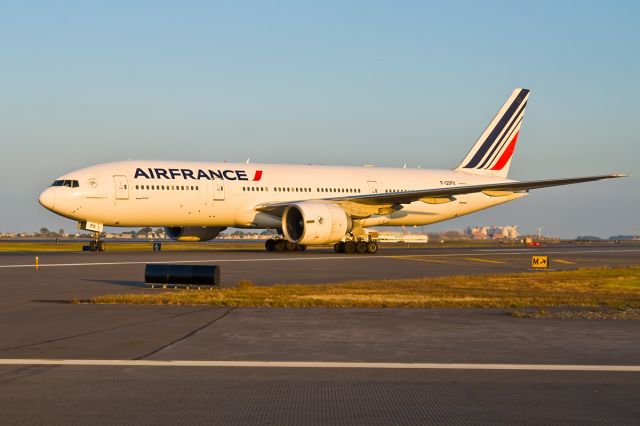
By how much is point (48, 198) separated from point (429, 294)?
24.3 meters

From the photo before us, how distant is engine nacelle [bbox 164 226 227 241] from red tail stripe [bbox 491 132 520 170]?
65.5 ft

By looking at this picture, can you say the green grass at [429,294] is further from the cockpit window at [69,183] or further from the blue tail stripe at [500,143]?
the blue tail stripe at [500,143]

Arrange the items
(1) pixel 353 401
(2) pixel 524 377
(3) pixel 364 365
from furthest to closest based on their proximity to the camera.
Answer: (3) pixel 364 365 → (2) pixel 524 377 → (1) pixel 353 401

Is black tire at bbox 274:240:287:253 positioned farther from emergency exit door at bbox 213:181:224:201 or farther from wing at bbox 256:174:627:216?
emergency exit door at bbox 213:181:224:201

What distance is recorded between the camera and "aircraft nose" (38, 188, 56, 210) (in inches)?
1471

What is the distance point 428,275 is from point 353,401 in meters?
18.3

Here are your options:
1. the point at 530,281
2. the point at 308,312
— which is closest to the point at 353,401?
the point at 308,312

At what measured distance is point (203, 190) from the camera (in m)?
39.8

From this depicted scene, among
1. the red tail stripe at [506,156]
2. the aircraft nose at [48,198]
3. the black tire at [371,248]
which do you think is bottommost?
the black tire at [371,248]

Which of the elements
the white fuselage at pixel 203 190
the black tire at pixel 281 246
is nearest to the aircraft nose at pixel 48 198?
the white fuselage at pixel 203 190

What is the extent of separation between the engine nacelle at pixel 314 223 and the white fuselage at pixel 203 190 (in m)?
2.22

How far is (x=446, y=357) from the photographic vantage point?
948 cm

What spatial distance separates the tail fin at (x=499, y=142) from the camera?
2095 inches

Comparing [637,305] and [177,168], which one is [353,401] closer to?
[637,305]
